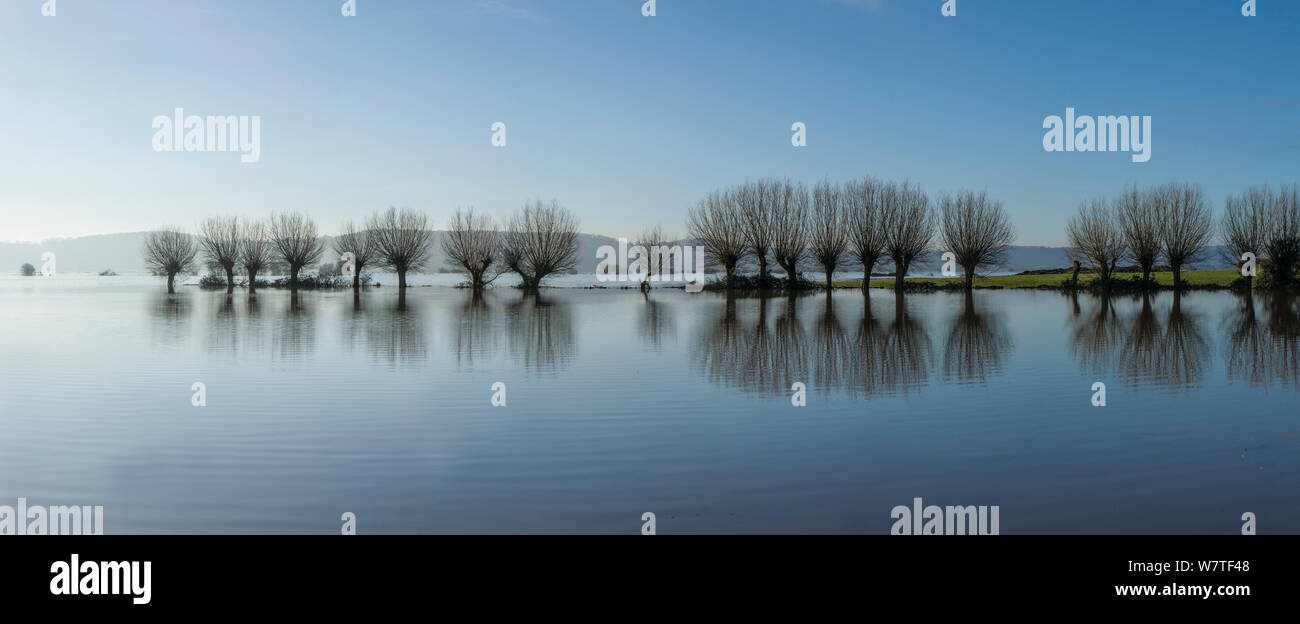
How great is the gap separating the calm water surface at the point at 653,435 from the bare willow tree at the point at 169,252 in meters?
58.9

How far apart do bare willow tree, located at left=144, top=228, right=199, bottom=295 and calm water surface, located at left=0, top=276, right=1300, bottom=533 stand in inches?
2319

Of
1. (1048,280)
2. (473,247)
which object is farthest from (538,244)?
(1048,280)

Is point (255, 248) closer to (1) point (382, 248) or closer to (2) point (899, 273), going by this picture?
(1) point (382, 248)

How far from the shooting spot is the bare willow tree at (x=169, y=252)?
225ft

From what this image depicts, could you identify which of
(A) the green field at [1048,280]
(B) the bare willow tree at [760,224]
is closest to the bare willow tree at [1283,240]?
(A) the green field at [1048,280]

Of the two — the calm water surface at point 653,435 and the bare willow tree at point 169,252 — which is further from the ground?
the bare willow tree at point 169,252

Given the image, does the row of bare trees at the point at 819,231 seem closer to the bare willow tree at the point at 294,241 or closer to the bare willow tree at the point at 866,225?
the bare willow tree at the point at 866,225

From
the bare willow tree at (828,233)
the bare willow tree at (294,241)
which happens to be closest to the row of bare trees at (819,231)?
the bare willow tree at (828,233)

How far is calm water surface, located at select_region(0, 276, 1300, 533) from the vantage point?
572 cm

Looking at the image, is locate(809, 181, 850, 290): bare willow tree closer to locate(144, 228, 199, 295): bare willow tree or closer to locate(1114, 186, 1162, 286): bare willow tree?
locate(1114, 186, 1162, 286): bare willow tree

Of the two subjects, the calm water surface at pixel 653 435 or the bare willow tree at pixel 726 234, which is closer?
the calm water surface at pixel 653 435
